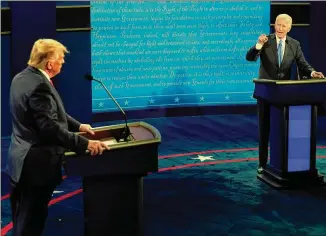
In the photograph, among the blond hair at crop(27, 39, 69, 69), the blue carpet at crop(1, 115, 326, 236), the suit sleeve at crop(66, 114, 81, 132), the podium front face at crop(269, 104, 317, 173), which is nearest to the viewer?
the blond hair at crop(27, 39, 69, 69)

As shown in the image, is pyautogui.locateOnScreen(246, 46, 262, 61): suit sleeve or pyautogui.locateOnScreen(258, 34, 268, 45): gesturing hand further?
pyautogui.locateOnScreen(246, 46, 262, 61): suit sleeve

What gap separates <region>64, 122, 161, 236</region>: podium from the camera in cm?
361

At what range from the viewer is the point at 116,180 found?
3781 mm

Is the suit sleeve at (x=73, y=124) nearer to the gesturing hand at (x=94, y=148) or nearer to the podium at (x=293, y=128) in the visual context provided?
the gesturing hand at (x=94, y=148)

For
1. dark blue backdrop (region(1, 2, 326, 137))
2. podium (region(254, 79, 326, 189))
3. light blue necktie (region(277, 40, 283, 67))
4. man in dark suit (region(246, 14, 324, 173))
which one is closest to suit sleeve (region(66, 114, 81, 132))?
podium (region(254, 79, 326, 189))

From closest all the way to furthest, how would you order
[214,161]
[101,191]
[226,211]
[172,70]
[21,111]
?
1. [21,111]
2. [101,191]
3. [226,211]
4. [214,161]
5. [172,70]

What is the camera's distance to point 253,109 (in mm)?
9688

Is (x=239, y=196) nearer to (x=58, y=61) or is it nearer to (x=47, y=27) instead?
(x=58, y=61)

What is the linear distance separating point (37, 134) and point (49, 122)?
0.15 meters

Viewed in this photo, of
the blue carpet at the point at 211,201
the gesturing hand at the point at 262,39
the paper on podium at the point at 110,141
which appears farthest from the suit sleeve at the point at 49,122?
the gesturing hand at the point at 262,39

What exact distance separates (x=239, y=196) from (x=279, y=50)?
145 centimetres

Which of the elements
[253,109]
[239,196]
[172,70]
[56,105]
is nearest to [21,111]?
[56,105]

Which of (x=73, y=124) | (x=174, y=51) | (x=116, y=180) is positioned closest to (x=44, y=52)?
(x=73, y=124)

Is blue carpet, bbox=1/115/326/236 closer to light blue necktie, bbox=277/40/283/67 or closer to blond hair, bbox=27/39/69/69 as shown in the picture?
light blue necktie, bbox=277/40/283/67
